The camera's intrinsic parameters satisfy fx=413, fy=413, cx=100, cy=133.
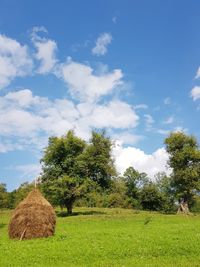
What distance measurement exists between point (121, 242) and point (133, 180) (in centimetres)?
10288

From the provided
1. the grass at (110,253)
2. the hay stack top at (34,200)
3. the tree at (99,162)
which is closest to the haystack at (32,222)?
the hay stack top at (34,200)

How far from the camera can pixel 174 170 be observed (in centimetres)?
7681

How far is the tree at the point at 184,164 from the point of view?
7388 centimetres

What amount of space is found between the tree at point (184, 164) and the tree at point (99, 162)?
40.5 feet

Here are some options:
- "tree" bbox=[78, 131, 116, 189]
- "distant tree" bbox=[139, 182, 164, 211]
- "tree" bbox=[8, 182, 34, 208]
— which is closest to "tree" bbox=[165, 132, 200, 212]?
"tree" bbox=[78, 131, 116, 189]

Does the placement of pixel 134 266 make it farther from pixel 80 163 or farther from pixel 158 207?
pixel 158 207

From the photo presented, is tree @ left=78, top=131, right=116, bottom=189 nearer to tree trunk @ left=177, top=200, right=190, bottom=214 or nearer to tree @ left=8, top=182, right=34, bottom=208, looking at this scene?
tree trunk @ left=177, top=200, right=190, bottom=214

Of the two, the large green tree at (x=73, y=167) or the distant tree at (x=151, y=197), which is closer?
the large green tree at (x=73, y=167)

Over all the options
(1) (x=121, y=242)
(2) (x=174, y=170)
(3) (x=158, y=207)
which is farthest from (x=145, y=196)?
(1) (x=121, y=242)

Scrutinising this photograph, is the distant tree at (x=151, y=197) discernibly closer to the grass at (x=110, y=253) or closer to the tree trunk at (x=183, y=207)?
the tree trunk at (x=183, y=207)

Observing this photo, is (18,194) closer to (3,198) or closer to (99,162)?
(3,198)

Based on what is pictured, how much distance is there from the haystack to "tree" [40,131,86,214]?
32524 mm

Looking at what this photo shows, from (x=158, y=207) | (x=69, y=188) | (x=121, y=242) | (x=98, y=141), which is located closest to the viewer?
(x=121, y=242)

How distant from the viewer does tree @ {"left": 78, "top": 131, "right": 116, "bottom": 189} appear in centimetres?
6962
